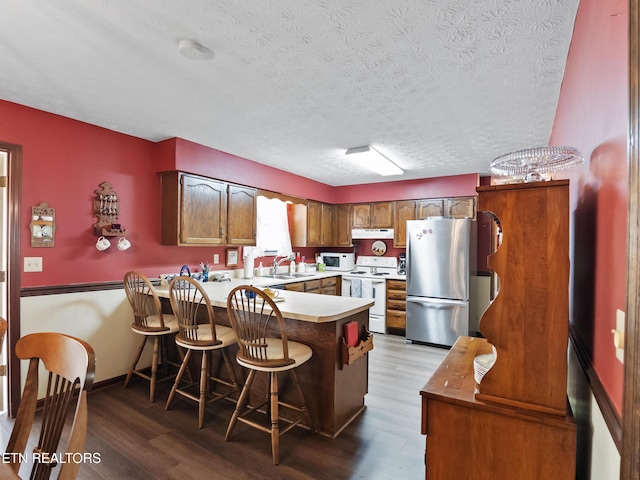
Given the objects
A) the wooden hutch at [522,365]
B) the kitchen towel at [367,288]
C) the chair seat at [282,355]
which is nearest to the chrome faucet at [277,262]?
the kitchen towel at [367,288]

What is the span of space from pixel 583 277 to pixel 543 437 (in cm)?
62

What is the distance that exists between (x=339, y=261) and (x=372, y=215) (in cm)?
98

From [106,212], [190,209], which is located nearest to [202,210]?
[190,209]

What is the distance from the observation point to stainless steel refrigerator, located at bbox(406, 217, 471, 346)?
434cm

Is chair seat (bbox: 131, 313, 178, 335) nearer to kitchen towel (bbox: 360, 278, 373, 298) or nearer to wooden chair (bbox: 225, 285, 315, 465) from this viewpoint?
wooden chair (bbox: 225, 285, 315, 465)

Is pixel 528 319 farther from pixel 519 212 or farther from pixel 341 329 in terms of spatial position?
pixel 341 329

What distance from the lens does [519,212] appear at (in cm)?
123

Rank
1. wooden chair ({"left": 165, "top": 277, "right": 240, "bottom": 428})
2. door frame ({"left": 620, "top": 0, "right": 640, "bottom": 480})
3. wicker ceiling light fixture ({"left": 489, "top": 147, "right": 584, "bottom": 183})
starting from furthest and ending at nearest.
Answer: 1. wooden chair ({"left": 165, "top": 277, "right": 240, "bottom": 428})
2. wicker ceiling light fixture ({"left": 489, "top": 147, "right": 584, "bottom": 183})
3. door frame ({"left": 620, "top": 0, "right": 640, "bottom": 480})

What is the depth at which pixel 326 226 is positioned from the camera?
5.81m

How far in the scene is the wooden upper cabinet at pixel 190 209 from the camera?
3.38m

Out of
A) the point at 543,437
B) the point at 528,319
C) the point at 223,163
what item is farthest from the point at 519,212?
the point at 223,163

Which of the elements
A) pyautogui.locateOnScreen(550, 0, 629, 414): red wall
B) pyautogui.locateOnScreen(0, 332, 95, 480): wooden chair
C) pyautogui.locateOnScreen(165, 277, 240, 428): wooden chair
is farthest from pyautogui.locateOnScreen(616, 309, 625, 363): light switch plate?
pyautogui.locateOnScreen(165, 277, 240, 428): wooden chair

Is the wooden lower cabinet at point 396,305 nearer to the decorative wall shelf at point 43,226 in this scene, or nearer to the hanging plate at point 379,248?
the hanging plate at point 379,248

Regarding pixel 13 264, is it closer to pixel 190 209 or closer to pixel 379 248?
pixel 190 209
